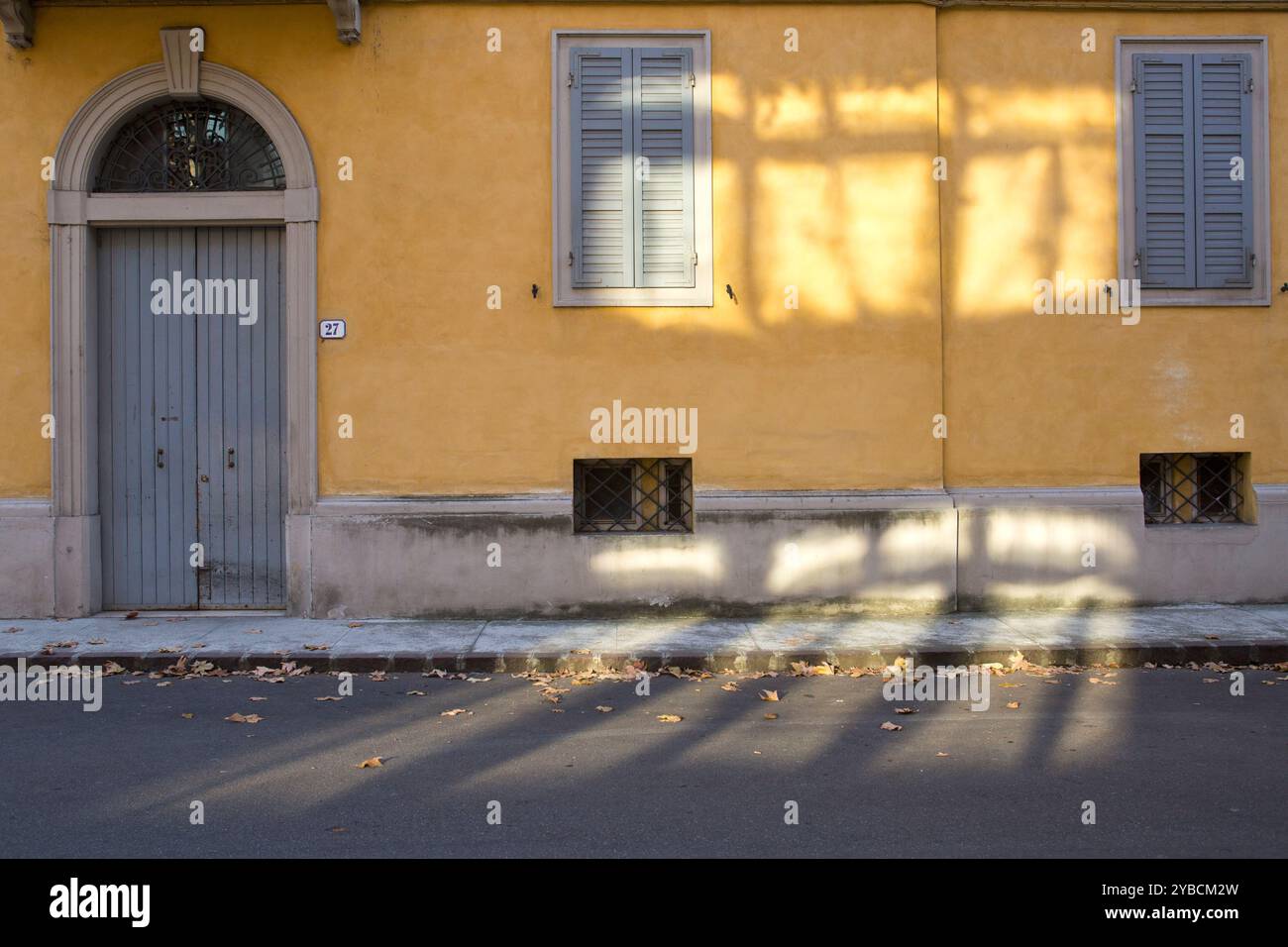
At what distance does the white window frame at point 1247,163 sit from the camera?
10.5 metres

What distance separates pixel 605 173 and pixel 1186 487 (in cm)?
616

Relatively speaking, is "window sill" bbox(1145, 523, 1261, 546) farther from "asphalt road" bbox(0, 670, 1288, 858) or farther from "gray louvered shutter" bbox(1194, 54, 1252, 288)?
"asphalt road" bbox(0, 670, 1288, 858)

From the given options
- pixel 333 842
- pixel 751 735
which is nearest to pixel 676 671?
pixel 751 735

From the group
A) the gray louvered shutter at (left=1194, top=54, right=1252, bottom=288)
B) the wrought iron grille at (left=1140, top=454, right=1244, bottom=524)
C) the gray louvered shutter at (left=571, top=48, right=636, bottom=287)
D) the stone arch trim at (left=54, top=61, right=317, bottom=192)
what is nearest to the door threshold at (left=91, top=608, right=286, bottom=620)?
the stone arch trim at (left=54, top=61, right=317, bottom=192)

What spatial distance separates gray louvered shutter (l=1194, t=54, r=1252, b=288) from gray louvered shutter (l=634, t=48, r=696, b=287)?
4748 mm

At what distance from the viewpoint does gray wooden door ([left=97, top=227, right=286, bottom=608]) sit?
408 inches

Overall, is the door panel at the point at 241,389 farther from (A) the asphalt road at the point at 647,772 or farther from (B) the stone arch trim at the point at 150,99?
(A) the asphalt road at the point at 647,772

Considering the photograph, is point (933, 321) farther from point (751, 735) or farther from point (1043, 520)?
point (751, 735)

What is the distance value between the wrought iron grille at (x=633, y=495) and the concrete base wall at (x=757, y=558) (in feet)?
1.05

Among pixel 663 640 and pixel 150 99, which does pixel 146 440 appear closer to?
pixel 150 99

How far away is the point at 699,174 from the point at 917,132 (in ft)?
6.62

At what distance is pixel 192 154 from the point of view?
33.7 feet

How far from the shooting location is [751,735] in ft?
21.8

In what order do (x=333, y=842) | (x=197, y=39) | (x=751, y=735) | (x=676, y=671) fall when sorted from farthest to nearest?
1. (x=197, y=39)
2. (x=676, y=671)
3. (x=751, y=735)
4. (x=333, y=842)
